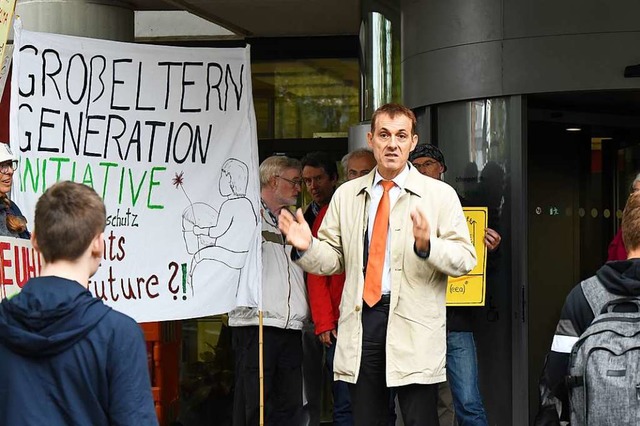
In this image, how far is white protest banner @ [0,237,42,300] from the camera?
6.11 metres

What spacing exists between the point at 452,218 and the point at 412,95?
3225 mm

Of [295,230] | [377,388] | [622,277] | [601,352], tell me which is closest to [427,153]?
[295,230]

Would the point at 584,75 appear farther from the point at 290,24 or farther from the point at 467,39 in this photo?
the point at 290,24

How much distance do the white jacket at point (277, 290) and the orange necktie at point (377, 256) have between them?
6.86ft

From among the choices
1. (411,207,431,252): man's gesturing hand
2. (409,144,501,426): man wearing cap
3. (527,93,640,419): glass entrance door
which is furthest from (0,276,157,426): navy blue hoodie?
(527,93,640,419): glass entrance door

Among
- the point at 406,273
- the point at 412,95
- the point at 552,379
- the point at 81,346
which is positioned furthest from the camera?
the point at 412,95

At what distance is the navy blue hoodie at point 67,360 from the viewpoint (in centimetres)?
357

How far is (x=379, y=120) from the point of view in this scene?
5.88m

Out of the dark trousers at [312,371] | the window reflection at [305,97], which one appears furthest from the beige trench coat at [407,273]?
the window reflection at [305,97]

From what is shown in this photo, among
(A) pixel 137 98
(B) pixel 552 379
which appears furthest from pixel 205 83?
(B) pixel 552 379

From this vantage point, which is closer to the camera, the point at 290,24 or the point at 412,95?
the point at 412,95

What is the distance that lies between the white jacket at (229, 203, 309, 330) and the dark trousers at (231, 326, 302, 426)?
0.08 meters

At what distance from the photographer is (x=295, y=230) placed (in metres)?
5.62

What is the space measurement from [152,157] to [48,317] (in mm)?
3617
